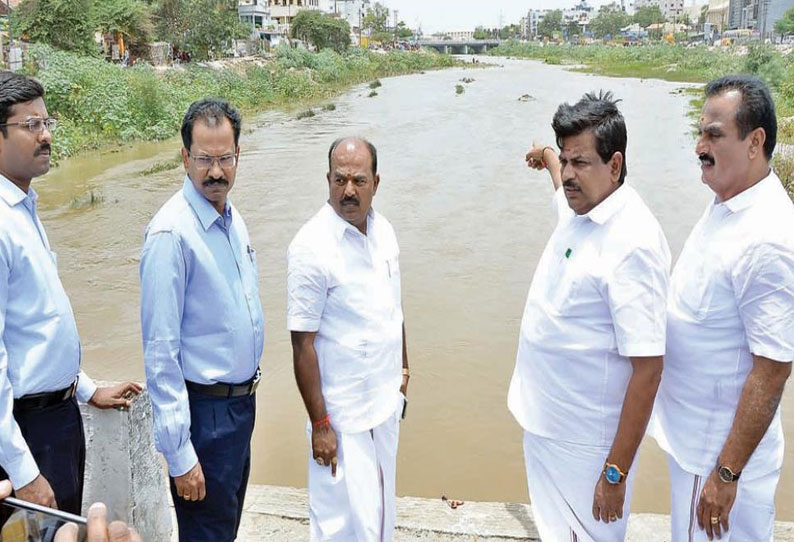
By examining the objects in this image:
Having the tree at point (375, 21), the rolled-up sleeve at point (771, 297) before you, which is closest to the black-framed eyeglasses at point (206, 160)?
the rolled-up sleeve at point (771, 297)

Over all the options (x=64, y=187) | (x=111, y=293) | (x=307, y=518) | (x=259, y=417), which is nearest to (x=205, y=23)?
(x=64, y=187)

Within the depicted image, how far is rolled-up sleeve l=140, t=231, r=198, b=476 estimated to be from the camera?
1.98 m

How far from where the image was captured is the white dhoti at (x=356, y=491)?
88.3 inches

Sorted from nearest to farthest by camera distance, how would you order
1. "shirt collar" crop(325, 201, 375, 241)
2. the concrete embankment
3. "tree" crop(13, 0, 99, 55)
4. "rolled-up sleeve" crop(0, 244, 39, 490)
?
1. "rolled-up sleeve" crop(0, 244, 39, 490)
2. "shirt collar" crop(325, 201, 375, 241)
3. the concrete embankment
4. "tree" crop(13, 0, 99, 55)

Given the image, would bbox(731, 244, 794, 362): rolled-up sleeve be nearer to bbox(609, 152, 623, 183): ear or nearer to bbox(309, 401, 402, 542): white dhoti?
bbox(609, 152, 623, 183): ear

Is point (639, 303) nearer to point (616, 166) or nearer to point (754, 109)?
point (616, 166)

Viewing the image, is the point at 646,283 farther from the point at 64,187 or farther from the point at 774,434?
the point at 64,187

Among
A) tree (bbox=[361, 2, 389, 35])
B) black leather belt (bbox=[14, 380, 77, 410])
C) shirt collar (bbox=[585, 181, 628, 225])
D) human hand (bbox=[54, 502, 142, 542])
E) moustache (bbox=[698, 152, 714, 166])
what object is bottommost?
black leather belt (bbox=[14, 380, 77, 410])

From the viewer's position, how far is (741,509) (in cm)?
196

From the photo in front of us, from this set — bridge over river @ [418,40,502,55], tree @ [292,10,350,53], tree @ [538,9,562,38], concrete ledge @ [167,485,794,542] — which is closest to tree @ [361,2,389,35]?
bridge over river @ [418,40,502,55]

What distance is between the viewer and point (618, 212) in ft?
6.49

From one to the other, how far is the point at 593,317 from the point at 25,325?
5.16 feet

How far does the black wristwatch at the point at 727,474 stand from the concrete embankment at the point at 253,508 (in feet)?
Answer: 3.08

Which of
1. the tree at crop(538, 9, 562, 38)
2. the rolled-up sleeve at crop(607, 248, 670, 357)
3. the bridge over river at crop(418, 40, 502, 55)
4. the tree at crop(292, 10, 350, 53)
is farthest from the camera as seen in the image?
the tree at crop(538, 9, 562, 38)
